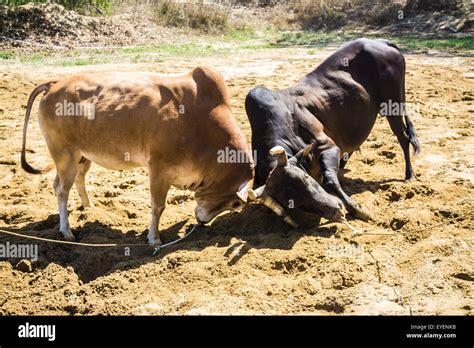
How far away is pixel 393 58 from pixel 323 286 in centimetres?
399

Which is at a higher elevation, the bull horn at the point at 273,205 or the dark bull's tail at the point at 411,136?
the dark bull's tail at the point at 411,136

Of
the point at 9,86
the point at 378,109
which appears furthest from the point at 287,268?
the point at 9,86

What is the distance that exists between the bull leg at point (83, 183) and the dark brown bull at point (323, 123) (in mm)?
2059

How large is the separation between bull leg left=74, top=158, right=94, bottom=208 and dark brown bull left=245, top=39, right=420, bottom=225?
2059 millimetres

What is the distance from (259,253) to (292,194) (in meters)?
0.73

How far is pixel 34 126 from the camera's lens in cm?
1038

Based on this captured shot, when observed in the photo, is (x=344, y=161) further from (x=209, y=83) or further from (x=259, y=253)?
(x=259, y=253)

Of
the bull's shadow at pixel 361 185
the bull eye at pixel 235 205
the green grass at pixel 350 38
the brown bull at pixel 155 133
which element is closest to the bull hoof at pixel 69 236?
the brown bull at pixel 155 133

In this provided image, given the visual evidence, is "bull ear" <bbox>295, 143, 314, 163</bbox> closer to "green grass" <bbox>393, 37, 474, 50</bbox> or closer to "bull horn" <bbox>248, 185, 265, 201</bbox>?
"bull horn" <bbox>248, 185, 265, 201</bbox>

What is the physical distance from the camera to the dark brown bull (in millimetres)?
6258

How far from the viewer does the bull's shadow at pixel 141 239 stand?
604cm

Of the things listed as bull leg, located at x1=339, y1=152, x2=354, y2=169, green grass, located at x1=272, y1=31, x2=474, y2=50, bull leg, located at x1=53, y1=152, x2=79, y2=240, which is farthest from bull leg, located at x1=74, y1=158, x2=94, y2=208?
green grass, located at x1=272, y1=31, x2=474, y2=50

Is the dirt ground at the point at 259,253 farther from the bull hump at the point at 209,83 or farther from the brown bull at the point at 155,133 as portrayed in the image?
the bull hump at the point at 209,83

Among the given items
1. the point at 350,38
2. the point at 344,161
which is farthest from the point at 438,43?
the point at 344,161
